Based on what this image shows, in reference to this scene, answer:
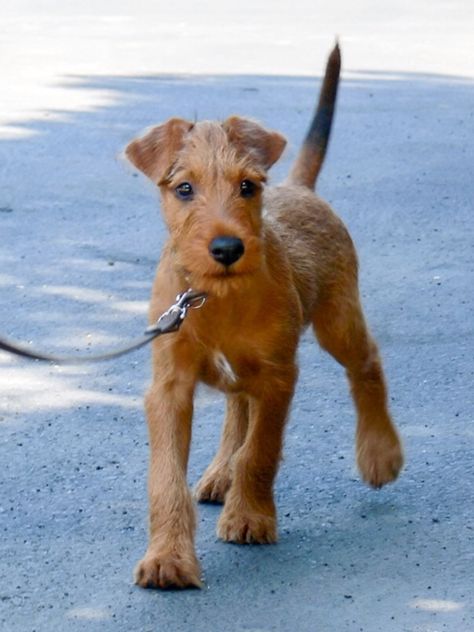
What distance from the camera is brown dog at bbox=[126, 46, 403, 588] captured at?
15.1 feet

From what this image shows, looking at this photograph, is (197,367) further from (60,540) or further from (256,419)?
(60,540)

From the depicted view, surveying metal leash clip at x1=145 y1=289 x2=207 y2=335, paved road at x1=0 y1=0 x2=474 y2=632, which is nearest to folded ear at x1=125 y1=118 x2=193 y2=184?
metal leash clip at x1=145 y1=289 x2=207 y2=335

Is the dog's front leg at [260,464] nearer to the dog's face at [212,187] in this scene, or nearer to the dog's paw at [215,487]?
the dog's paw at [215,487]

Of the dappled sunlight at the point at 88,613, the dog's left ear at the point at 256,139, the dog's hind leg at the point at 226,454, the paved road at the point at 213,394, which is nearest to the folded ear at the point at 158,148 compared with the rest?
the dog's left ear at the point at 256,139

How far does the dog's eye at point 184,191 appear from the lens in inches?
186

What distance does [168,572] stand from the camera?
180 inches

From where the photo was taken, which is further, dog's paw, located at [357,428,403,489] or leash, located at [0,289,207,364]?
dog's paw, located at [357,428,403,489]

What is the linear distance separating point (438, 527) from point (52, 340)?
94.5 inches

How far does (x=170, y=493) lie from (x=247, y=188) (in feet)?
2.95

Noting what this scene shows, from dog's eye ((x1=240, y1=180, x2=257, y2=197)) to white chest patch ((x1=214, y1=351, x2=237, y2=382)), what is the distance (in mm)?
472

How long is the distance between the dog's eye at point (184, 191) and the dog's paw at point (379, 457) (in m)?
1.22

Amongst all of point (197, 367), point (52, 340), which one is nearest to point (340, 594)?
point (197, 367)

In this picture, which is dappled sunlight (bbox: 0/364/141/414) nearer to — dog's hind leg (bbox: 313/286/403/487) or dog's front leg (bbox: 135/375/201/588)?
dog's hind leg (bbox: 313/286/403/487)

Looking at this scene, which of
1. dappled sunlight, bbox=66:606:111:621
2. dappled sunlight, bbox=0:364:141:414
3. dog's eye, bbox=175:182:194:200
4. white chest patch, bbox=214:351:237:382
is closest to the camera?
dappled sunlight, bbox=66:606:111:621
